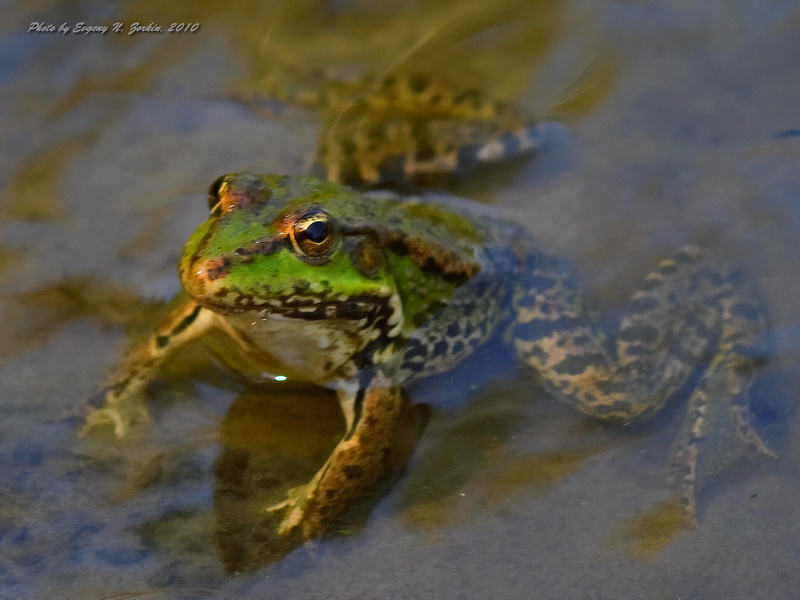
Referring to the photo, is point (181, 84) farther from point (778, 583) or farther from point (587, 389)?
point (778, 583)

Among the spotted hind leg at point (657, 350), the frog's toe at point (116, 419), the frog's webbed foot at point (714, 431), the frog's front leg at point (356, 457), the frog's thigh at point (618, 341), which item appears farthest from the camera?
the frog's thigh at point (618, 341)

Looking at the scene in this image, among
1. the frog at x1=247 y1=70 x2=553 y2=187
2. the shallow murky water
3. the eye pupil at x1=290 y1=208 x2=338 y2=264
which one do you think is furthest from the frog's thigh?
the eye pupil at x1=290 y1=208 x2=338 y2=264

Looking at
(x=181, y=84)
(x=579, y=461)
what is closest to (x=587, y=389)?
(x=579, y=461)

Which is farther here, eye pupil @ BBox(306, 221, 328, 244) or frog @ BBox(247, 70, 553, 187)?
frog @ BBox(247, 70, 553, 187)

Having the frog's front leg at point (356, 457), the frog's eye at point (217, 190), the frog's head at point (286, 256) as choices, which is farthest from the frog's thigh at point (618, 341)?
the frog's eye at point (217, 190)

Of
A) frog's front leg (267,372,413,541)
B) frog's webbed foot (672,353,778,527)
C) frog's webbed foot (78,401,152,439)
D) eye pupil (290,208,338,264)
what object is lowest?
frog's webbed foot (672,353,778,527)

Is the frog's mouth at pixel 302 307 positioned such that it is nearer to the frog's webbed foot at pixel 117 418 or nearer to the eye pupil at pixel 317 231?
the eye pupil at pixel 317 231

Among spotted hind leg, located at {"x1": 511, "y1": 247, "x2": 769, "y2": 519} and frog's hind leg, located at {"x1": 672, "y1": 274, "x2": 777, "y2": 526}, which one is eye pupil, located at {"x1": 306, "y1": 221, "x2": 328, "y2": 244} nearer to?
spotted hind leg, located at {"x1": 511, "y1": 247, "x2": 769, "y2": 519}
